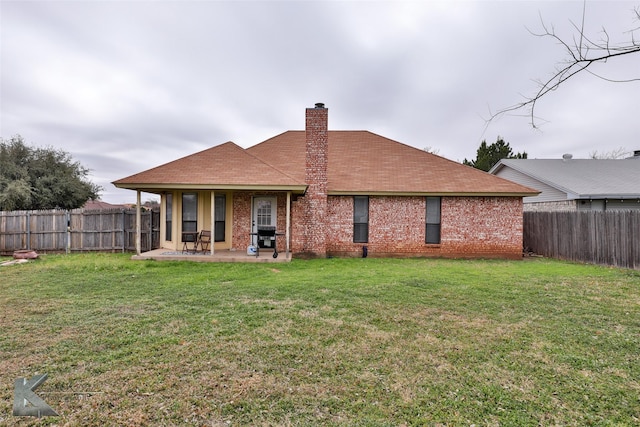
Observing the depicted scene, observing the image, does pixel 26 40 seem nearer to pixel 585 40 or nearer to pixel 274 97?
pixel 274 97

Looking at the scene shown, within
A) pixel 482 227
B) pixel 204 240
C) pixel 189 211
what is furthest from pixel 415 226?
pixel 189 211

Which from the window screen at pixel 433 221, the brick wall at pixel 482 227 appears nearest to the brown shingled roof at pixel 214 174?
the window screen at pixel 433 221

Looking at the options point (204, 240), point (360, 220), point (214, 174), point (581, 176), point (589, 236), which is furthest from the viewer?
point (581, 176)

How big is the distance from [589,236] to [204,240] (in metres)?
13.1

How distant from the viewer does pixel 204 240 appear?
11.3 m

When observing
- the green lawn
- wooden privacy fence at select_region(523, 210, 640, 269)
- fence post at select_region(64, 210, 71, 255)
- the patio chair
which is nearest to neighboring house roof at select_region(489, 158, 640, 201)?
wooden privacy fence at select_region(523, 210, 640, 269)

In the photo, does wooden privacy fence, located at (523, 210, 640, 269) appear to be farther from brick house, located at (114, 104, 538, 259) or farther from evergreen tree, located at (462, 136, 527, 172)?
evergreen tree, located at (462, 136, 527, 172)

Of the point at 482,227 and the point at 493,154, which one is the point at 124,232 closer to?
the point at 482,227

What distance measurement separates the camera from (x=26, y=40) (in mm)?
10375

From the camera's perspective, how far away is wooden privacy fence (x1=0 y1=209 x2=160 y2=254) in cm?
1228

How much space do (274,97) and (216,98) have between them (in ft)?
Answer: 10.3

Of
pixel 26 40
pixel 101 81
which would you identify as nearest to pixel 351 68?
pixel 101 81

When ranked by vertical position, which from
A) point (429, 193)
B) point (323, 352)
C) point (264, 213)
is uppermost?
point (429, 193)

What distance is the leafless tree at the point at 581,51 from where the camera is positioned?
2.48 metres
